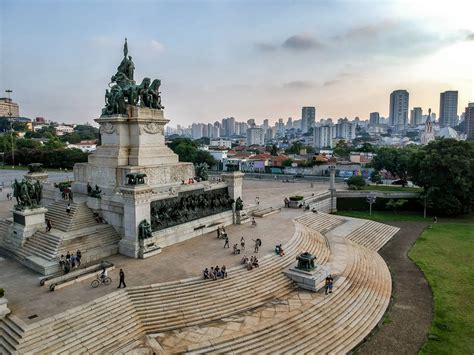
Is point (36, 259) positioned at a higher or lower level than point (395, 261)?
higher

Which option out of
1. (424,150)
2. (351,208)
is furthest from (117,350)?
(424,150)

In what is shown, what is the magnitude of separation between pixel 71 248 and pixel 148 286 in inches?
267

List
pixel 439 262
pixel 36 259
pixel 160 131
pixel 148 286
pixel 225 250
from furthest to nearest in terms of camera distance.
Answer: pixel 160 131 < pixel 439 262 < pixel 225 250 < pixel 36 259 < pixel 148 286

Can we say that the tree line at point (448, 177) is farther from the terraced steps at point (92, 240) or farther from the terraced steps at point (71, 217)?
the terraced steps at point (71, 217)

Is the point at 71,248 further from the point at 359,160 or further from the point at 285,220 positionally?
the point at 359,160

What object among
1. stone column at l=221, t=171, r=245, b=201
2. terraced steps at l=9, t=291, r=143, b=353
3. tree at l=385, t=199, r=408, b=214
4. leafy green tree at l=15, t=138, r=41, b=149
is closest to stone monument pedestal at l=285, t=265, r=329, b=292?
terraced steps at l=9, t=291, r=143, b=353

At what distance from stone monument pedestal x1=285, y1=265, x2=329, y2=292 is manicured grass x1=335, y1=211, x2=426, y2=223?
2179cm

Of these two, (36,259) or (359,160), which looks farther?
(359,160)

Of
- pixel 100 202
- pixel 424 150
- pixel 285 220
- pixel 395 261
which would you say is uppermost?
pixel 424 150

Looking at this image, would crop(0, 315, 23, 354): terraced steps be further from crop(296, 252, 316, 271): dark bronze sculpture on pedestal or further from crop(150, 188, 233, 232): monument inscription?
crop(296, 252, 316, 271): dark bronze sculpture on pedestal

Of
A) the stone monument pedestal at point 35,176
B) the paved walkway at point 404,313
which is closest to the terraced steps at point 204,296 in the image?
the paved walkway at point 404,313

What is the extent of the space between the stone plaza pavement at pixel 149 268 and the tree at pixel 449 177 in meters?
20.3

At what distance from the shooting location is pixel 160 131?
30125mm

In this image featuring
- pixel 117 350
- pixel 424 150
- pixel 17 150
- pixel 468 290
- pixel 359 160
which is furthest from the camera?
pixel 359 160
